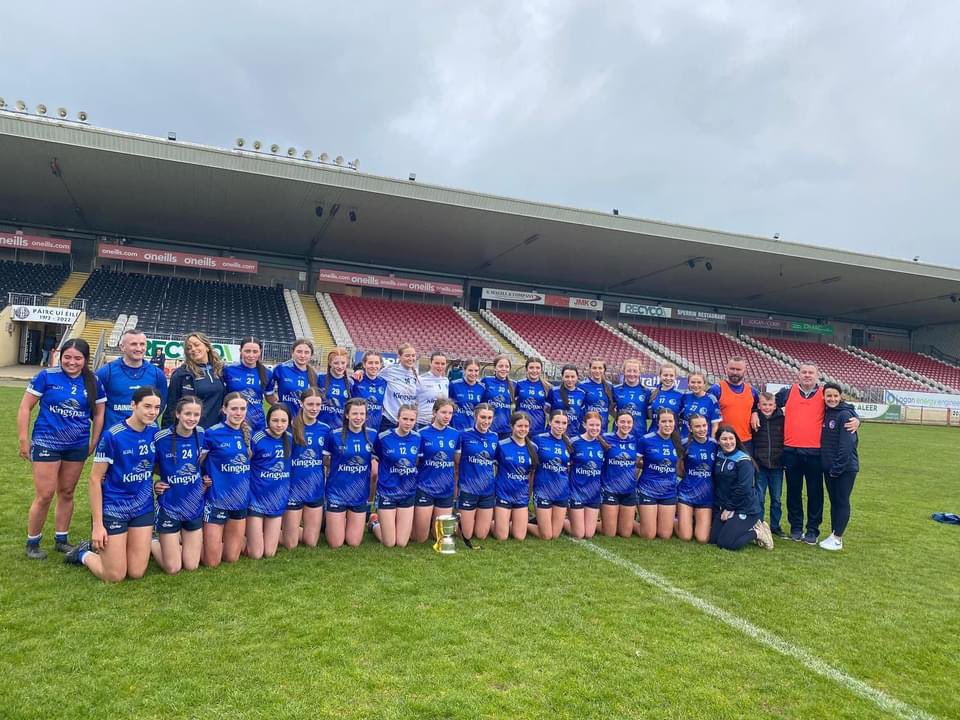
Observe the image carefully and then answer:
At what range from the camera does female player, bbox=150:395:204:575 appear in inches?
166

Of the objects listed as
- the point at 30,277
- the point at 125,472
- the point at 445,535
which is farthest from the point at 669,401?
the point at 30,277

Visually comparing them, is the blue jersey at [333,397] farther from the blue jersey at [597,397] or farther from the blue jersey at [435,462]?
the blue jersey at [597,397]

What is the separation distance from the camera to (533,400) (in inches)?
260

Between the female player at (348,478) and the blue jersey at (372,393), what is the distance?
2.66ft

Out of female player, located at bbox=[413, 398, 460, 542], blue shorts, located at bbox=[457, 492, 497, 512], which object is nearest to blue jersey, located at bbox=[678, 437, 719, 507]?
blue shorts, located at bbox=[457, 492, 497, 512]

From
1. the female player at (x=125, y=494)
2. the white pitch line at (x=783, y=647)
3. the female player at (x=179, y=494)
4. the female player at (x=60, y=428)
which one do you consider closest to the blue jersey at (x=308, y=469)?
the female player at (x=179, y=494)

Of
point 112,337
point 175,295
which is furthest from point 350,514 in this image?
point 175,295

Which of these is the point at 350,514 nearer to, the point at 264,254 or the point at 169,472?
the point at 169,472

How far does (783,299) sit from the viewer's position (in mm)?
33438

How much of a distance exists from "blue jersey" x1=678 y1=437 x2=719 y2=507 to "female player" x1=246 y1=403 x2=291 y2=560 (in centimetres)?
383

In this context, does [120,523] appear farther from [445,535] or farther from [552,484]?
[552,484]

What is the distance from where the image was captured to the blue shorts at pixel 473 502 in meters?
5.46

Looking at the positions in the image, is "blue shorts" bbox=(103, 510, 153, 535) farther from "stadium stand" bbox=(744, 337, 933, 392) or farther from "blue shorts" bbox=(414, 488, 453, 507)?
"stadium stand" bbox=(744, 337, 933, 392)

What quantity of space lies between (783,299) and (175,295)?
31234 millimetres
